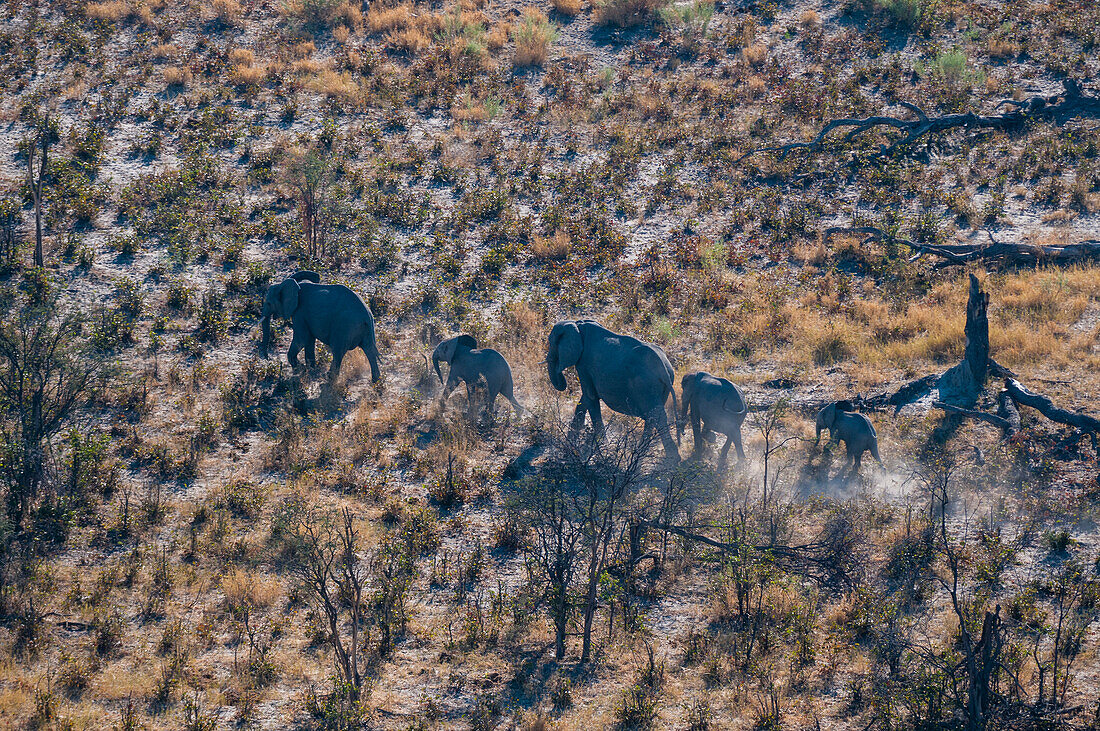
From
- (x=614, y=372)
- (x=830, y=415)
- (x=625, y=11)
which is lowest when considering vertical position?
(x=830, y=415)

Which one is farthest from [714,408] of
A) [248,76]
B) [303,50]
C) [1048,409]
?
[303,50]

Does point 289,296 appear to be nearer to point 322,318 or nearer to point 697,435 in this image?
point 322,318

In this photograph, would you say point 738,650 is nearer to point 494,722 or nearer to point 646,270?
point 494,722

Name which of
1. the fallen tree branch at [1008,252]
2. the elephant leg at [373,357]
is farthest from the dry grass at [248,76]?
the fallen tree branch at [1008,252]

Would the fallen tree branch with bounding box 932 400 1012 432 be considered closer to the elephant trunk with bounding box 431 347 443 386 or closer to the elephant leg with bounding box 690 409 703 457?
the elephant leg with bounding box 690 409 703 457

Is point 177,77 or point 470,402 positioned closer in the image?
point 470,402

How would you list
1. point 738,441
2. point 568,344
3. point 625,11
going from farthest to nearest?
point 625,11 < point 568,344 < point 738,441

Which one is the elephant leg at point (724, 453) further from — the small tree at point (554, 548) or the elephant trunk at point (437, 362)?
the elephant trunk at point (437, 362)
